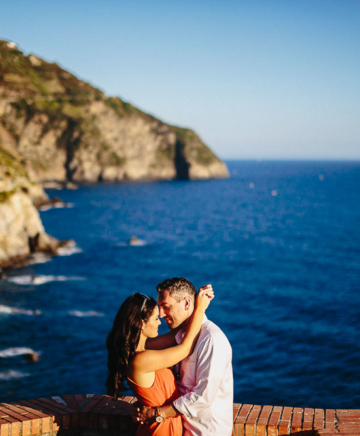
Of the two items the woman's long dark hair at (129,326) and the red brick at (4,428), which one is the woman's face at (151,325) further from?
the red brick at (4,428)

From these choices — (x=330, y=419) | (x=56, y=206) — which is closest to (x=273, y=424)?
(x=330, y=419)

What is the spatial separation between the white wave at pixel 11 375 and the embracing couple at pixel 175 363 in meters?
20.8

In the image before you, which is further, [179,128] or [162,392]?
[179,128]

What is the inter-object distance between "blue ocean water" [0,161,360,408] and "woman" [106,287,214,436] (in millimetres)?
18572

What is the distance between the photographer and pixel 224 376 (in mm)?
4898

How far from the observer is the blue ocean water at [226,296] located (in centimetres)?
2389

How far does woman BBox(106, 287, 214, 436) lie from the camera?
4.71m

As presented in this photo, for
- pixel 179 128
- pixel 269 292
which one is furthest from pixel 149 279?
pixel 179 128

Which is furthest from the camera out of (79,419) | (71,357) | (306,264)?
(306,264)

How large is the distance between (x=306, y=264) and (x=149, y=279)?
18.0 metres

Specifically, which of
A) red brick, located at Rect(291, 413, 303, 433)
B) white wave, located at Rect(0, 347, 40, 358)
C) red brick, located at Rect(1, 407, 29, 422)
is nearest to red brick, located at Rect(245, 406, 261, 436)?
red brick, located at Rect(291, 413, 303, 433)

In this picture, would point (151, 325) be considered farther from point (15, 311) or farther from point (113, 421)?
point (15, 311)

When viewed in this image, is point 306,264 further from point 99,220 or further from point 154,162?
point 154,162

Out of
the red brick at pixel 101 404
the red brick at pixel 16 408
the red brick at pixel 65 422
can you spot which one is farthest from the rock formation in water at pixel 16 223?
the red brick at pixel 65 422
